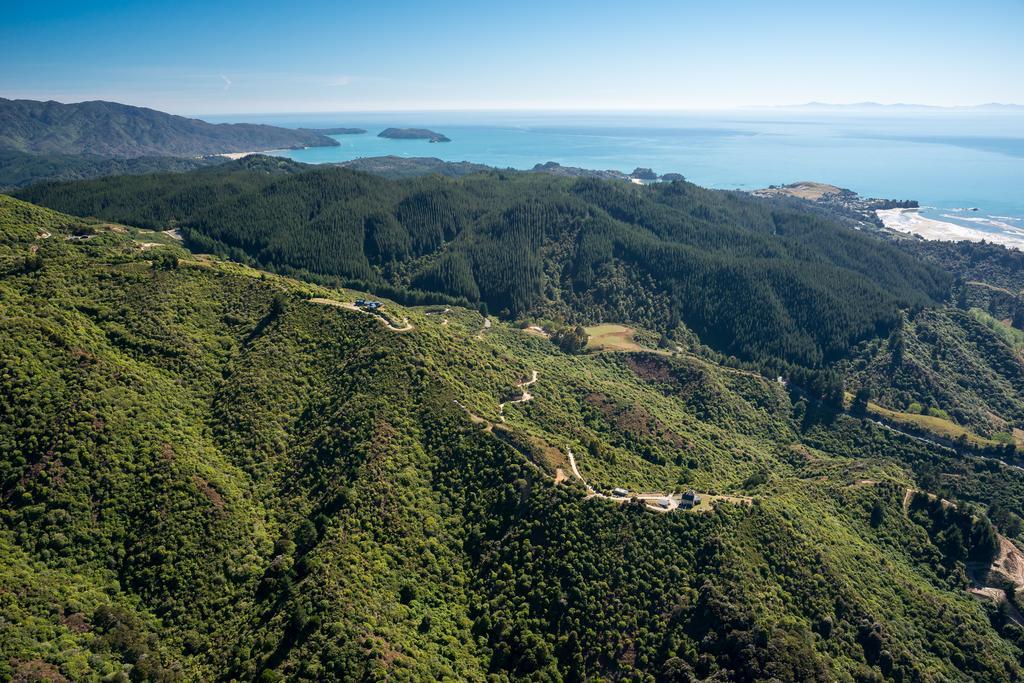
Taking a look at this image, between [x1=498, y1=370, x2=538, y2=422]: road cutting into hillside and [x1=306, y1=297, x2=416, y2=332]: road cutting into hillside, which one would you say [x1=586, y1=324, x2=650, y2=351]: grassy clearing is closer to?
[x1=498, y1=370, x2=538, y2=422]: road cutting into hillside

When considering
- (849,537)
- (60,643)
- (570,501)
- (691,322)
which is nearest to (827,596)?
(849,537)

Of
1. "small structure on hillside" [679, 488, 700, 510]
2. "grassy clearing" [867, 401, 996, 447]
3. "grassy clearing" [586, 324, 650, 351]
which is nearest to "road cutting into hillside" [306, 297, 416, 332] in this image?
"small structure on hillside" [679, 488, 700, 510]

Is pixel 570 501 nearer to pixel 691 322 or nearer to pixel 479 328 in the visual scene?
pixel 479 328

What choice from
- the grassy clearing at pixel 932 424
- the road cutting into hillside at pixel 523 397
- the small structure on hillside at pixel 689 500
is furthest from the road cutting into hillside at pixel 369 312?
the grassy clearing at pixel 932 424

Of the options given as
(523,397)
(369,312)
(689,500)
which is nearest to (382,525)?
(523,397)

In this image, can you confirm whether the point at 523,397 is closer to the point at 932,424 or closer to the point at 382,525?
the point at 382,525

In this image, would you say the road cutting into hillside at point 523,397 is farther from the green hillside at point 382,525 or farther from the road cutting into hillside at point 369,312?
the road cutting into hillside at point 369,312

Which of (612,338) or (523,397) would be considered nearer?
(523,397)
